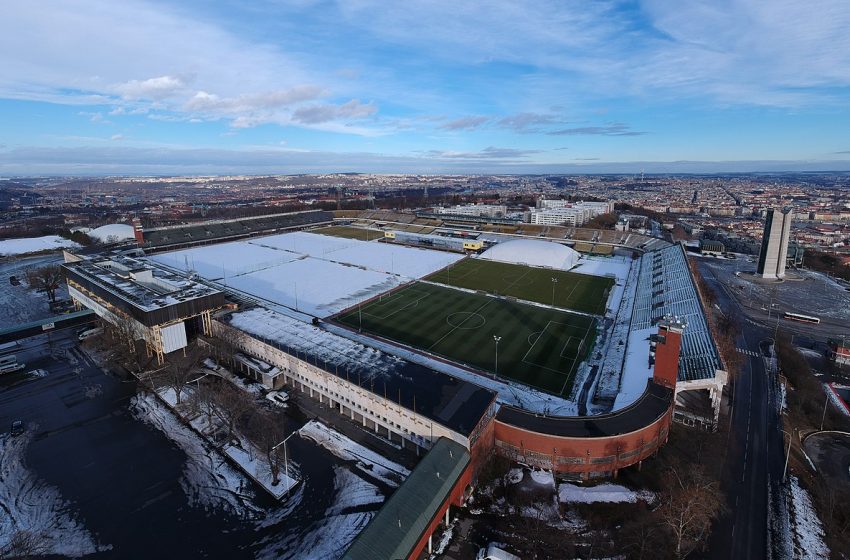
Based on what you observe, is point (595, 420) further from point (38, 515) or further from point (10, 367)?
point (10, 367)

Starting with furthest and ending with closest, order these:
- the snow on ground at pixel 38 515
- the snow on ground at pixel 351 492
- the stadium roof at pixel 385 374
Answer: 1. the stadium roof at pixel 385 374
2. the snow on ground at pixel 351 492
3. the snow on ground at pixel 38 515

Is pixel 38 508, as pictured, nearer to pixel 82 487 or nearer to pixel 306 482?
pixel 82 487

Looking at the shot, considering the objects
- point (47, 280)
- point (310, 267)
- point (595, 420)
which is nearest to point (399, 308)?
point (310, 267)

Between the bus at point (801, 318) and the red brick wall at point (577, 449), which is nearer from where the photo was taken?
the red brick wall at point (577, 449)

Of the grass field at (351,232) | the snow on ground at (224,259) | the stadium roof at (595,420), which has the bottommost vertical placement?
the stadium roof at (595,420)

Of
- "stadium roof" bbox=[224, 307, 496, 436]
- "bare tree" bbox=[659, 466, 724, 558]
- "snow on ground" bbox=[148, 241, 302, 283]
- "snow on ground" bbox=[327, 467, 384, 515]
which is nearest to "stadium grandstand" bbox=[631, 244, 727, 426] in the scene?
"bare tree" bbox=[659, 466, 724, 558]

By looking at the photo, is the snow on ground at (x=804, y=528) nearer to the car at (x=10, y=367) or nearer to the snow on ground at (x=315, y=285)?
the snow on ground at (x=315, y=285)

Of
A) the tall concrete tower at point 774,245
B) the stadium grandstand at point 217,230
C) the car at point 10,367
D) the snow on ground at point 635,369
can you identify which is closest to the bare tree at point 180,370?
the car at point 10,367

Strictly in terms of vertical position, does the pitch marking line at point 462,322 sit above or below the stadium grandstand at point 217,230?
below

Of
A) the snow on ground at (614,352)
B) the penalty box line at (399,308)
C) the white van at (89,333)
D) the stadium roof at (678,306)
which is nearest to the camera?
the stadium roof at (678,306)
